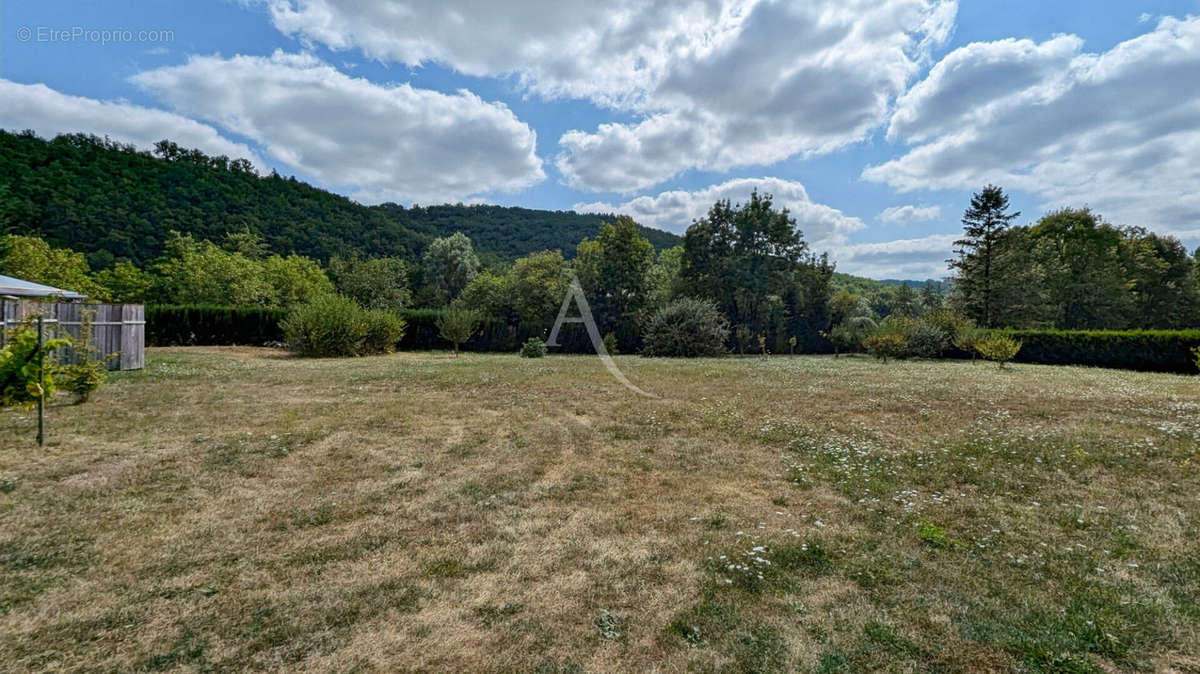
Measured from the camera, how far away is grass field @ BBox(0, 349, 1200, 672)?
7.66 ft

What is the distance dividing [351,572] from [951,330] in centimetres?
2630

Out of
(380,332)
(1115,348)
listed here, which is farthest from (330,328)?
(1115,348)

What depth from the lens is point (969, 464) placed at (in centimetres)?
538

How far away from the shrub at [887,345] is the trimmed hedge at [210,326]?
91.3ft

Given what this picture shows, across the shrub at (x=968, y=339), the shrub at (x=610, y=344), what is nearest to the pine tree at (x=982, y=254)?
the shrub at (x=968, y=339)

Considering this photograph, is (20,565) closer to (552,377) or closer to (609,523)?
(609,523)

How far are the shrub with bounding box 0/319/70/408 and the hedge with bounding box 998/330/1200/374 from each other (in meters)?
27.5

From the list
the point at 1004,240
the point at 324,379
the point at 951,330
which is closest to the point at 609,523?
the point at 324,379

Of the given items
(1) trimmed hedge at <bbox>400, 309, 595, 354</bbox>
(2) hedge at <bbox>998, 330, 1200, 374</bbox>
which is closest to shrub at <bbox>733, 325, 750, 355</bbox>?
(1) trimmed hedge at <bbox>400, 309, 595, 354</bbox>

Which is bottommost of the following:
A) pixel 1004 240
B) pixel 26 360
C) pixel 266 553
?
pixel 266 553

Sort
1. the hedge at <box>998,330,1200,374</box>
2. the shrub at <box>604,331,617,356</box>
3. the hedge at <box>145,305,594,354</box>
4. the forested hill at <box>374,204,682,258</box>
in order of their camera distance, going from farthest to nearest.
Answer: the forested hill at <box>374,204,682,258</box> → the shrub at <box>604,331,617,356</box> → the hedge at <box>145,305,594,354</box> → the hedge at <box>998,330,1200,374</box>

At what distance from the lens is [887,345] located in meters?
21.0

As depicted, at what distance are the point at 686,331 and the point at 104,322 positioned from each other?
19958 mm

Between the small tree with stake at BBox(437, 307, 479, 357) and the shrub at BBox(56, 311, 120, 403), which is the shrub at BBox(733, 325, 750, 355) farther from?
the shrub at BBox(56, 311, 120, 403)
